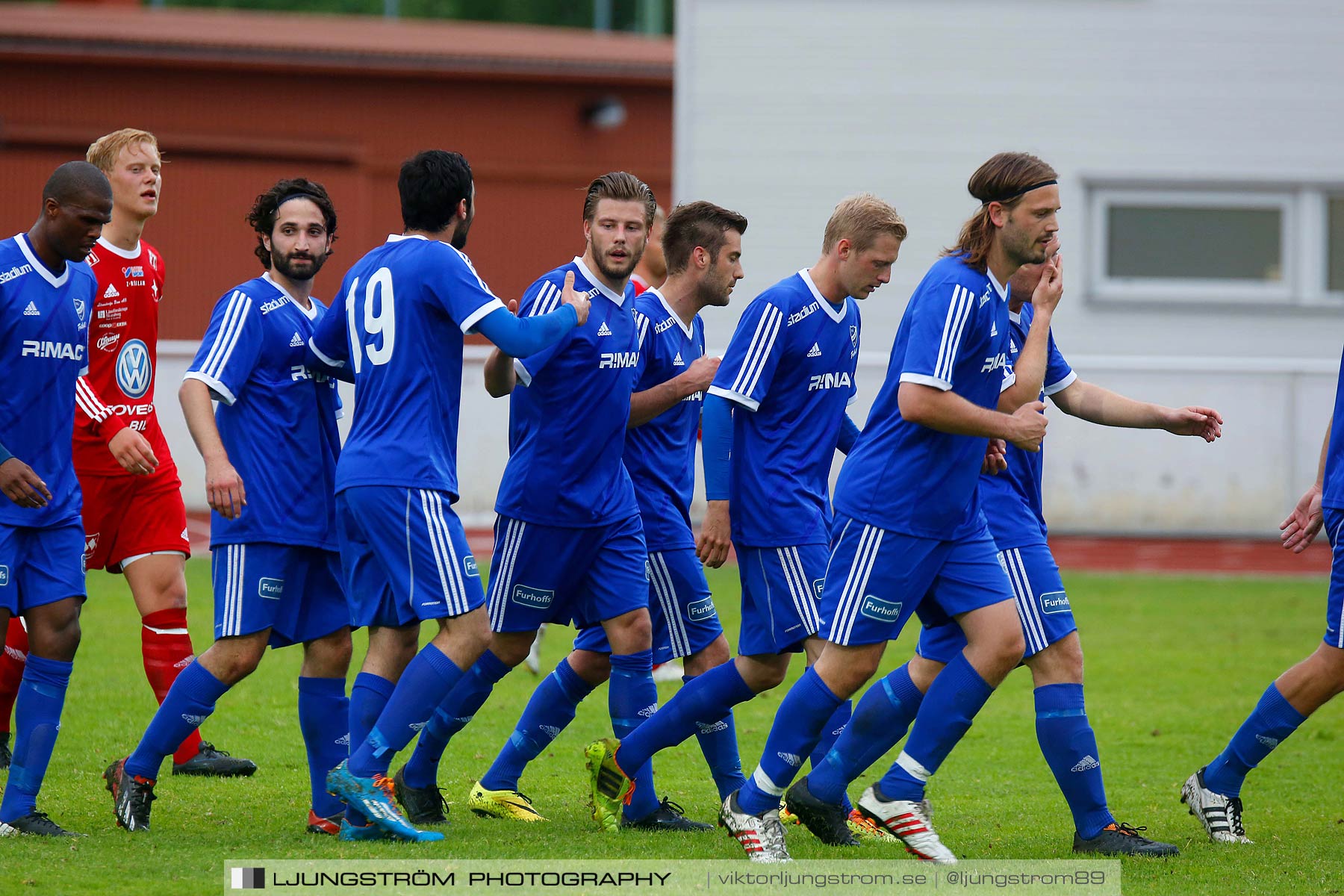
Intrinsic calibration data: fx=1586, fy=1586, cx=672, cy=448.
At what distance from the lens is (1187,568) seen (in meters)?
15.5

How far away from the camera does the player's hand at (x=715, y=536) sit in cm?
577

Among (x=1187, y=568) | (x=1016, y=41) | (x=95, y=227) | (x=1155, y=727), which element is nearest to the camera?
(x=95, y=227)

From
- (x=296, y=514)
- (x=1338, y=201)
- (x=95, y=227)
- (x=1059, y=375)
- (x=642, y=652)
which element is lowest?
(x=642, y=652)

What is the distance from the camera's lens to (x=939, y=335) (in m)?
5.16

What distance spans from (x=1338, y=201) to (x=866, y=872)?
16712 mm

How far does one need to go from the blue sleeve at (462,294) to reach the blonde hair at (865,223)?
1350 millimetres

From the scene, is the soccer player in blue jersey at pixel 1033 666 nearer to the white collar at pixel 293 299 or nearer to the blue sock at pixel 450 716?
the blue sock at pixel 450 716

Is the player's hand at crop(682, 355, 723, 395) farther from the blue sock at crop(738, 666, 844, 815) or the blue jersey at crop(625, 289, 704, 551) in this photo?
the blue sock at crop(738, 666, 844, 815)

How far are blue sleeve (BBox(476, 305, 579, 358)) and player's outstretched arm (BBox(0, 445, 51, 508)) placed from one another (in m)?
1.56

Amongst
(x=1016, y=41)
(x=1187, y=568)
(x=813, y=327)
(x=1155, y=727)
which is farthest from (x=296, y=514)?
(x=1016, y=41)

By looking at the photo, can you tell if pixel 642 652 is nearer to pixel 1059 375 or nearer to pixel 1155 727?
pixel 1059 375

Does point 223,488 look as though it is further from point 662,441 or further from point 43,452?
point 662,441

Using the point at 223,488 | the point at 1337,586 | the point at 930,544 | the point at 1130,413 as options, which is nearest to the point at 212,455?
the point at 223,488

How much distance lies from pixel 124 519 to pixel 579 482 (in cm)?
234
